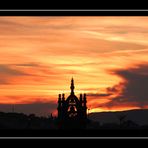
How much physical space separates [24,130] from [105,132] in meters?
0.43

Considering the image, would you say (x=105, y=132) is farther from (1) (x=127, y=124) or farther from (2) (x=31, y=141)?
(1) (x=127, y=124)

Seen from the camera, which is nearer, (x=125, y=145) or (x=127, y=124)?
(x=125, y=145)
